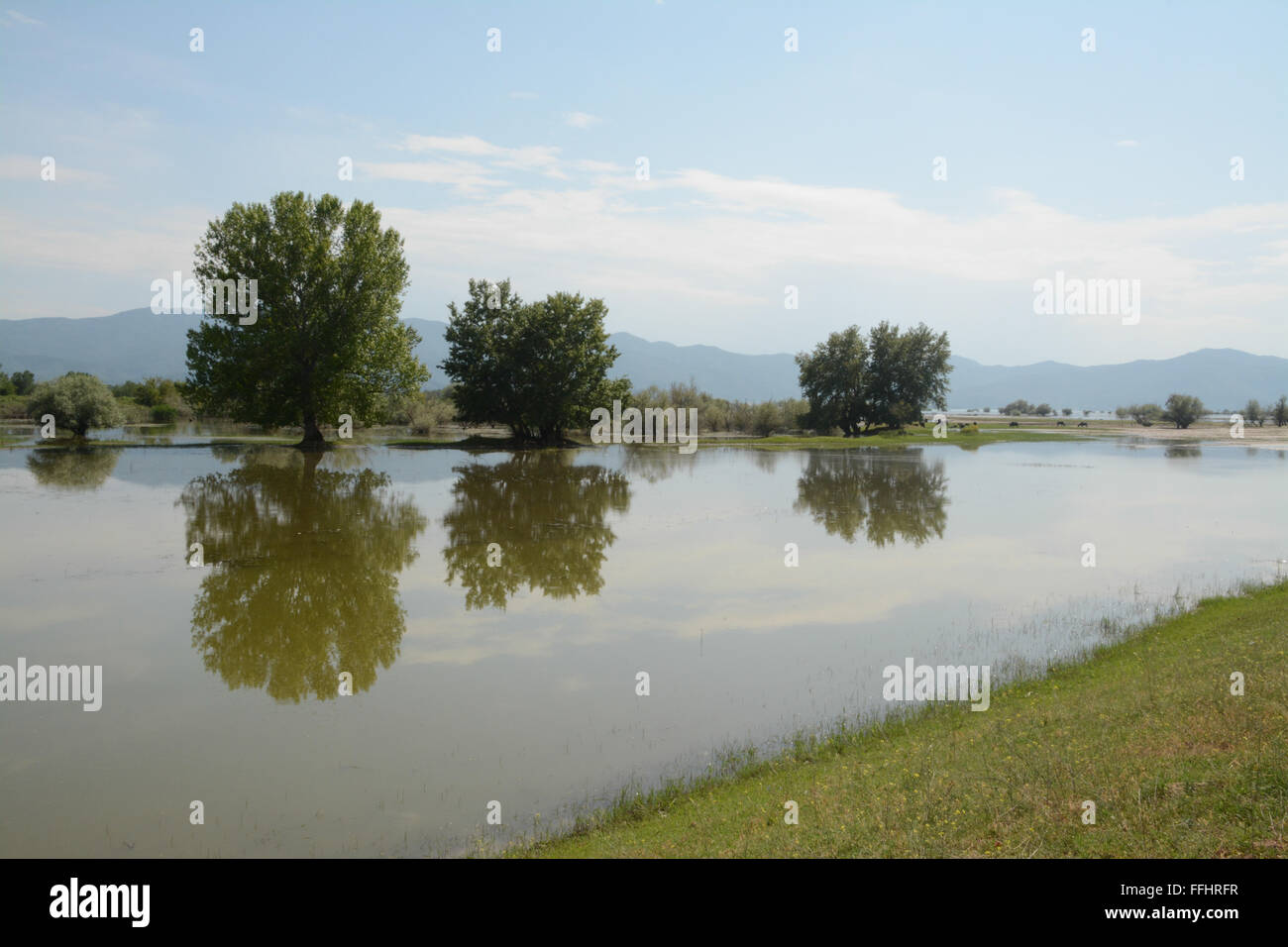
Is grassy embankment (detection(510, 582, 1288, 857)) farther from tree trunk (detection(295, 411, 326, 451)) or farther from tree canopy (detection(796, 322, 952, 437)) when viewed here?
tree canopy (detection(796, 322, 952, 437))

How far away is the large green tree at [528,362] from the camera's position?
6069 centimetres

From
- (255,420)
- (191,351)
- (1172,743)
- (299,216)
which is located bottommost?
(1172,743)

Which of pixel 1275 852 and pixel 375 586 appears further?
pixel 375 586

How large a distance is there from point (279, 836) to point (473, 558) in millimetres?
13244

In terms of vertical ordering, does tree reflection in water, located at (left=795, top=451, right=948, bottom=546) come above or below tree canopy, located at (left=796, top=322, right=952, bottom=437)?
below

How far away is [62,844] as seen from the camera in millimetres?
7289

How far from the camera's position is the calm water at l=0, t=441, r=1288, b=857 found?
8500 mm

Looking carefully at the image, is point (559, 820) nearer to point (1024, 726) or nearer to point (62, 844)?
point (62, 844)

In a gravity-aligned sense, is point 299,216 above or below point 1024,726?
above

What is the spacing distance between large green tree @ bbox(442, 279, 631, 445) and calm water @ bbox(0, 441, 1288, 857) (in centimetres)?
2693

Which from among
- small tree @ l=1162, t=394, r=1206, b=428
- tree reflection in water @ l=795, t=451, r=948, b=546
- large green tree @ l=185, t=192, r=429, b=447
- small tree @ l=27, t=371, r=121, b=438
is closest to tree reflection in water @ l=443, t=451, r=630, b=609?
tree reflection in water @ l=795, t=451, r=948, b=546

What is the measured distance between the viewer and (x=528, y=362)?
61000 mm

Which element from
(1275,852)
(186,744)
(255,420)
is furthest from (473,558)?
(255,420)
